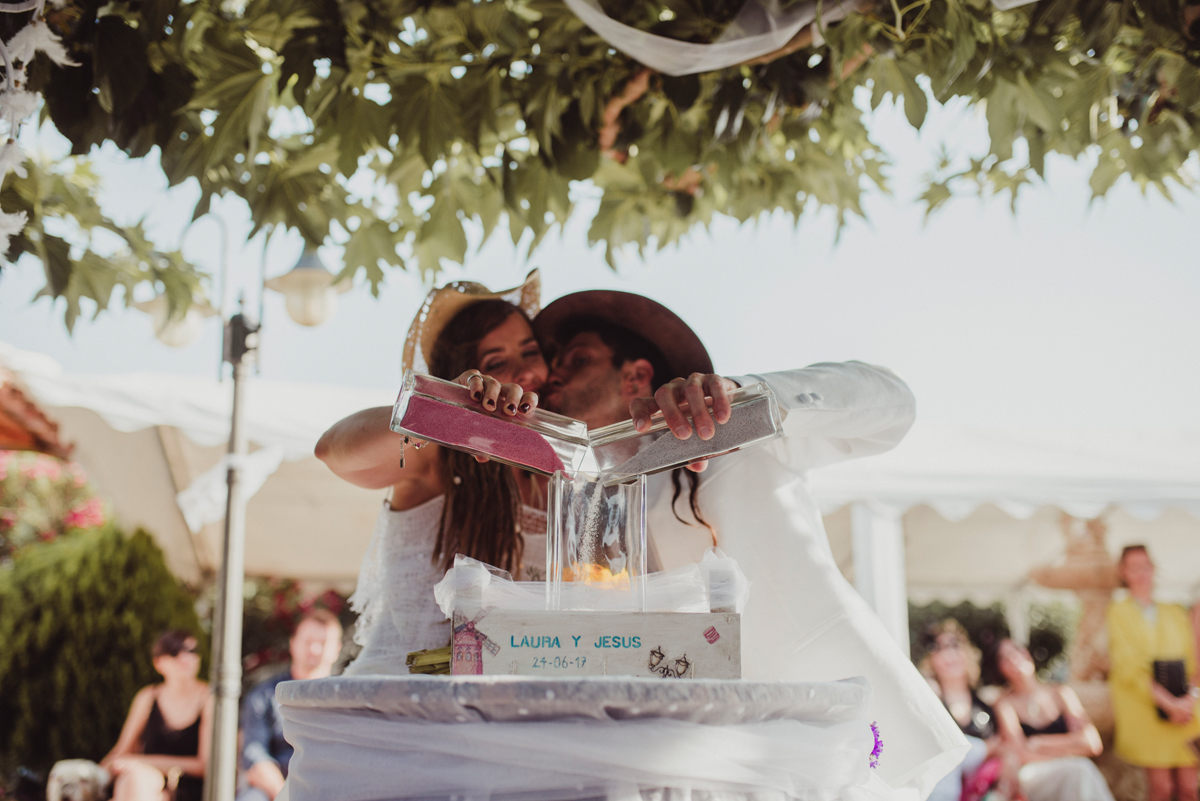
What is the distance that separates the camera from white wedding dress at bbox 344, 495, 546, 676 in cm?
161

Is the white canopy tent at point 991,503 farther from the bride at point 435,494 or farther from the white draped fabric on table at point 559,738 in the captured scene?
the white draped fabric on table at point 559,738

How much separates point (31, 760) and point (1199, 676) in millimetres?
5912

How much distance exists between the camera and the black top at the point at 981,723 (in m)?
4.46

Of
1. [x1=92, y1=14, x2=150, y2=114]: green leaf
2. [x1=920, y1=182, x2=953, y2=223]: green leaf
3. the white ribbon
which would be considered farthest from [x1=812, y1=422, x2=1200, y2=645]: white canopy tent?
[x1=92, y1=14, x2=150, y2=114]: green leaf

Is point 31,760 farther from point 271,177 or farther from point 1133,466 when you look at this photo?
point 1133,466

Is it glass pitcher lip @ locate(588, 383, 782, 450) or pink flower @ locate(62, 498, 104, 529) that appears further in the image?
pink flower @ locate(62, 498, 104, 529)

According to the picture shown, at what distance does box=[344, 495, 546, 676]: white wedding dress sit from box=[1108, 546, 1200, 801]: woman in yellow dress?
3.95 m

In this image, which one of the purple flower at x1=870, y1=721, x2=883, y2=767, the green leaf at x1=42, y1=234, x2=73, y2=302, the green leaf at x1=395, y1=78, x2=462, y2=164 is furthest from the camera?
the green leaf at x1=395, y1=78, x2=462, y2=164

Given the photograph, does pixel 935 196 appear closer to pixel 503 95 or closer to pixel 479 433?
pixel 503 95

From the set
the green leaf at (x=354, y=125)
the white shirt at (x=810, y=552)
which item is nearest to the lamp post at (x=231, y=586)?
the green leaf at (x=354, y=125)

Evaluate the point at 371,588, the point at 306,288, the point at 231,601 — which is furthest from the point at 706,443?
the point at 306,288

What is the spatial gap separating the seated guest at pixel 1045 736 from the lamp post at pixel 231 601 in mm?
3387

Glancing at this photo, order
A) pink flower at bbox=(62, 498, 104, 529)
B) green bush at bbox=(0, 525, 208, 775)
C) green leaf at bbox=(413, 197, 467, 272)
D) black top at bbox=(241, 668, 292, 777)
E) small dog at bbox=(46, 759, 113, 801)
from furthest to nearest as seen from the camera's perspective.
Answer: pink flower at bbox=(62, 498, 104, 529)
green bush at bbox=(0, 525, 208, 775)
black top at bbox=(241, 668, 292, 777)
small dog at bbox=(46, 759, 113, 801)
green leaf at bbox=(413, 197, 467, 272)

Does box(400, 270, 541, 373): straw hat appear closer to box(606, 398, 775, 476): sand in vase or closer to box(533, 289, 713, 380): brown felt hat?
A: box(533, 289, 713, 380): brown felt hat
